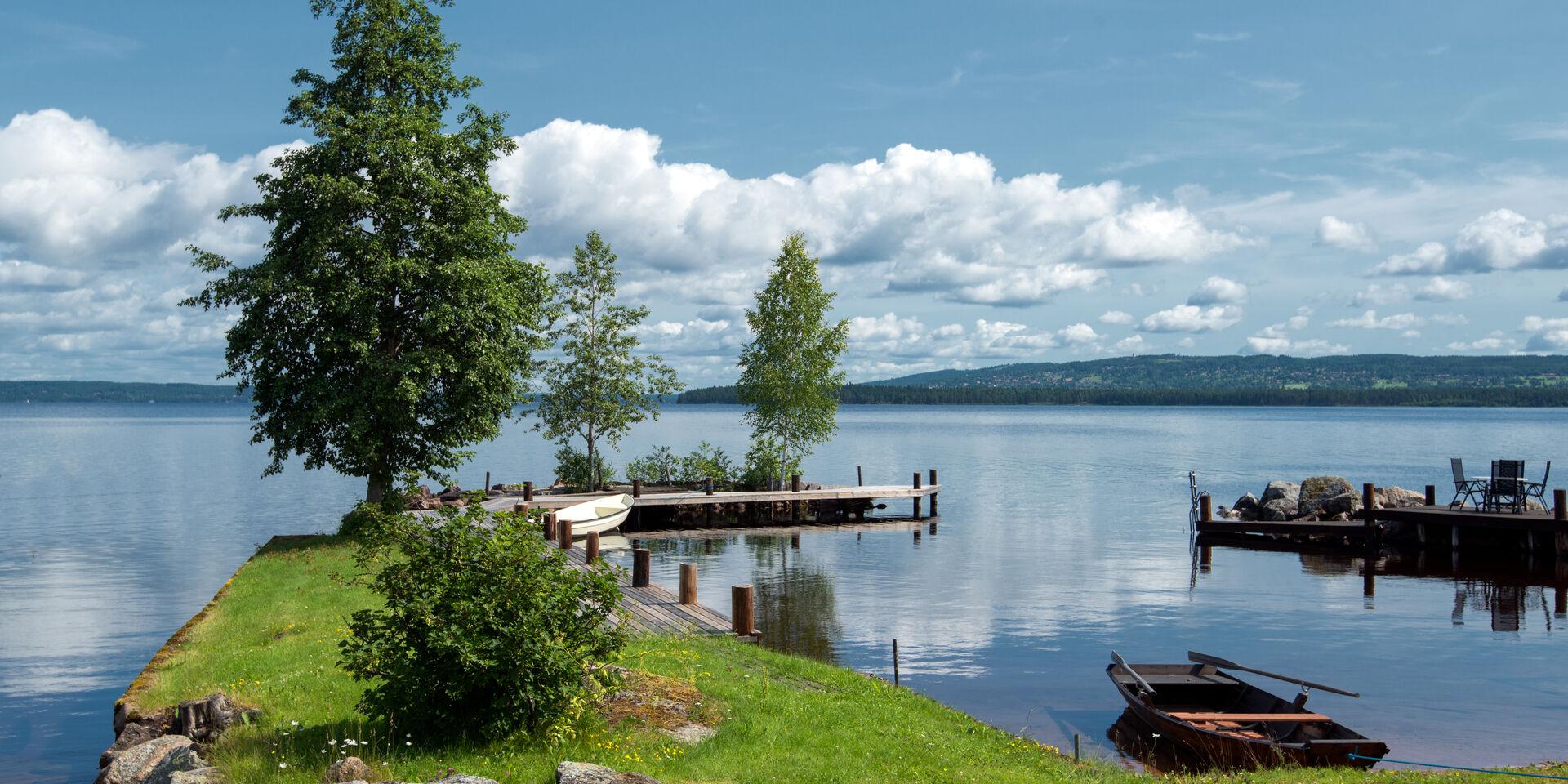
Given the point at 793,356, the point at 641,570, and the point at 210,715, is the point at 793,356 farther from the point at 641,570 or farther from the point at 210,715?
the point at 210,715

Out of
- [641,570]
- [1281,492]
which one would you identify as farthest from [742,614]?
[1281,492]

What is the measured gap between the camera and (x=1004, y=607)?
2664 cm

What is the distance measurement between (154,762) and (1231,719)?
13.8 m

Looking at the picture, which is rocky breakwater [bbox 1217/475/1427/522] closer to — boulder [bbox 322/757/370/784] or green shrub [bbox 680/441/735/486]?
green shrub [bbox 680/441/735/486]

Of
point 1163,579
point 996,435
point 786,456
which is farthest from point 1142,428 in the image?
point 1163,579

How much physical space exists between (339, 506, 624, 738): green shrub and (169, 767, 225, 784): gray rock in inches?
59.7

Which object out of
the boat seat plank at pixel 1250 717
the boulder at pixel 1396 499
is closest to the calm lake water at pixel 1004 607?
the boat seat plank at pixel 1250 717

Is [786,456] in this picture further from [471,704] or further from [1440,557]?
[471,704]

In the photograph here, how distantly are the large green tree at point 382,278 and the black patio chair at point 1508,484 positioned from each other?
32.6 metres

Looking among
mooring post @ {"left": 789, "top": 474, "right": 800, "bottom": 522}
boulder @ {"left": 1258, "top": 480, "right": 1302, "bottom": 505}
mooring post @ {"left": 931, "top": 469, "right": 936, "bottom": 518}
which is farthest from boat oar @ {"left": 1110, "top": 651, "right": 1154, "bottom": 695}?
mooring post @ {"left": 931, "top": 469, "right": 936, "bottom": 518}

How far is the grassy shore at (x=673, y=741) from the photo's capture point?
10562 mm

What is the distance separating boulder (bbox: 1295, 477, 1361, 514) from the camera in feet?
140

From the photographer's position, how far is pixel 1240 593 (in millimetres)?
29844

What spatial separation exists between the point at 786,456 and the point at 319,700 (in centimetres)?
3790
